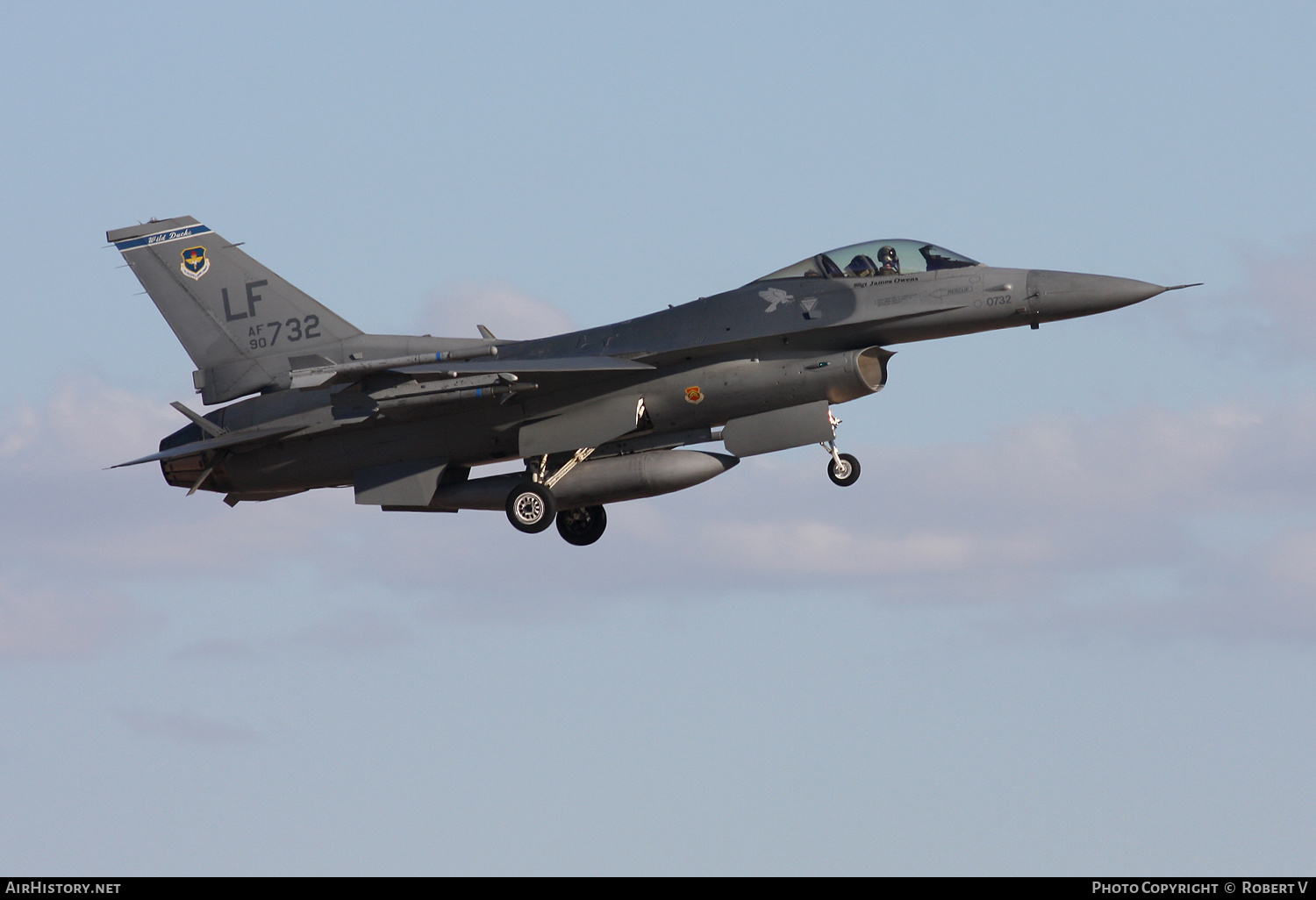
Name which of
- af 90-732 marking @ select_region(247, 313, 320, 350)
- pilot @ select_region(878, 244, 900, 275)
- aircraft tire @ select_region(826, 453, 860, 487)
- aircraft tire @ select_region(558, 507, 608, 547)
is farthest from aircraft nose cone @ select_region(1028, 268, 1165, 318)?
af 90-732 marking @ select_region(247, 313, 320, 350)

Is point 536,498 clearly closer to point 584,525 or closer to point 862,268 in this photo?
point 584,525

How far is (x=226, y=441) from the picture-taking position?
25125 millimetres

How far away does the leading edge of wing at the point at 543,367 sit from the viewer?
76.4 feet

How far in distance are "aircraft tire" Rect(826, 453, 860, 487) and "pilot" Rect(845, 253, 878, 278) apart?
7.90 ft

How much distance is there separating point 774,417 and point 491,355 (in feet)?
13.7

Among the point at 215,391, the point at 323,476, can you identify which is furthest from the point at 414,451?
the point at 215,391

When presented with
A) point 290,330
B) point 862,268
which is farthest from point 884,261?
point 290,330

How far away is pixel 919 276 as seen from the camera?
75.6ft

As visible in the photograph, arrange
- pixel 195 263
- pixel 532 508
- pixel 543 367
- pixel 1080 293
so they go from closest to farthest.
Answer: pixel 1080 293 → pixel 543 367 → pixel 532 508 → pixel 195 263

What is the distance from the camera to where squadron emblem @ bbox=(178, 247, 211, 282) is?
26.7m

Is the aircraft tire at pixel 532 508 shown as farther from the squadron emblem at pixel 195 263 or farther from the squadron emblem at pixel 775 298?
the squadron emblem at pixel 195 263

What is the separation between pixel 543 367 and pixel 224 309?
600 cm

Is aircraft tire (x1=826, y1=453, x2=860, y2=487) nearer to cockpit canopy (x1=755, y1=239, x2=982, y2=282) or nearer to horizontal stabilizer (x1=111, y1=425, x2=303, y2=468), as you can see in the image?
cockpit canopy (x1=755, y1=239, x2=982, y2=282)
